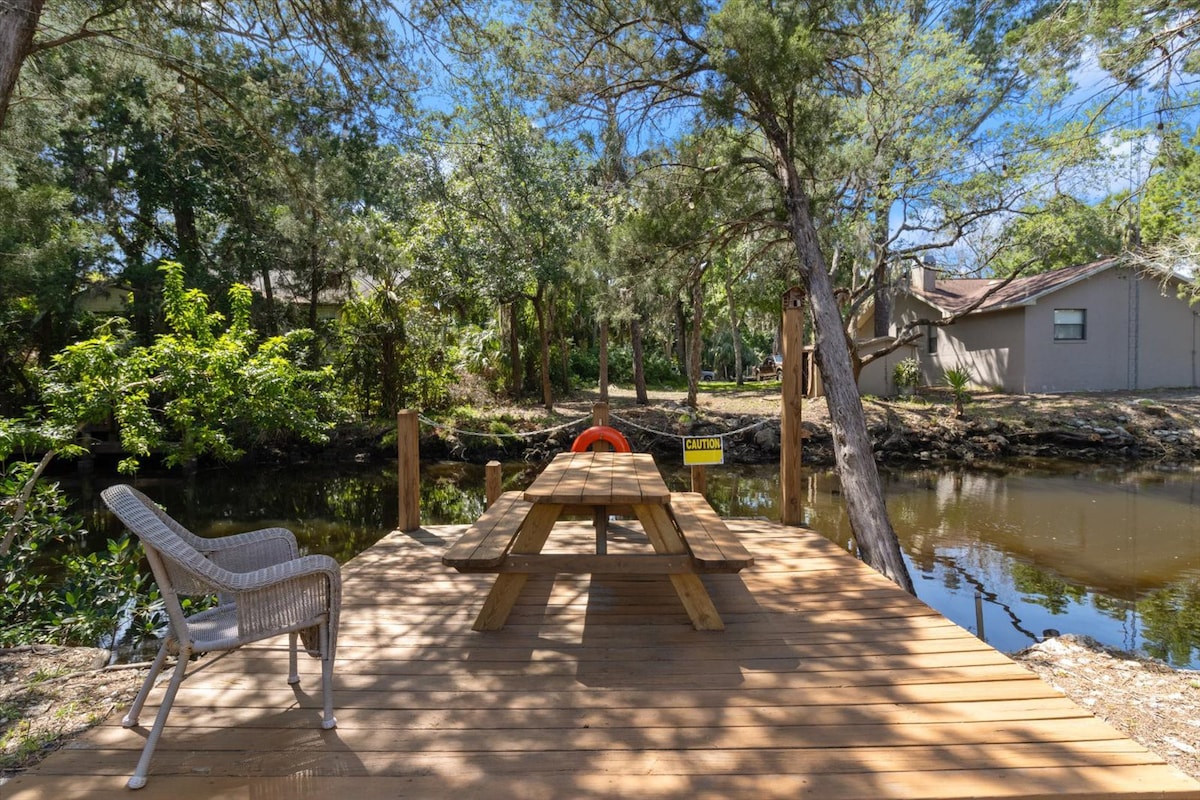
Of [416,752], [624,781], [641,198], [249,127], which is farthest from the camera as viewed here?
[641,198]

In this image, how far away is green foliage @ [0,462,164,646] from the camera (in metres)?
4.66

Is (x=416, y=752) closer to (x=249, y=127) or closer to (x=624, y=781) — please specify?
(x=624, y=781)

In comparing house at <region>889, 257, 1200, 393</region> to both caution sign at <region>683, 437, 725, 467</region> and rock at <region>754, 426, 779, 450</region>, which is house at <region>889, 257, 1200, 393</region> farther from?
caution sign at <region>683, 437, 725, 467</region>

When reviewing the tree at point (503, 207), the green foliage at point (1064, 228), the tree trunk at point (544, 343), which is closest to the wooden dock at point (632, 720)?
the tree at point (503, 207)

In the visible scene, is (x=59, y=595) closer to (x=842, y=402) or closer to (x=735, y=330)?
(x=842, y=402)

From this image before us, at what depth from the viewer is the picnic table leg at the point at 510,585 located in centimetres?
343

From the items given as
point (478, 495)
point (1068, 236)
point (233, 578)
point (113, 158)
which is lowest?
point (478, 495)

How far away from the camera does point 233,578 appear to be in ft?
7.68

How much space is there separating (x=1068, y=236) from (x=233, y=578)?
629 inches

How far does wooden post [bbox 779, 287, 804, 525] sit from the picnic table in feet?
6.36

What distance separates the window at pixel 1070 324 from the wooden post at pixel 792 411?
17.2 m

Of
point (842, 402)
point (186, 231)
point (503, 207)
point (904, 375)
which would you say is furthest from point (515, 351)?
point (842, 402)

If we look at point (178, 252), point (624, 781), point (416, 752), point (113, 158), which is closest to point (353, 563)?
point (416, 752)

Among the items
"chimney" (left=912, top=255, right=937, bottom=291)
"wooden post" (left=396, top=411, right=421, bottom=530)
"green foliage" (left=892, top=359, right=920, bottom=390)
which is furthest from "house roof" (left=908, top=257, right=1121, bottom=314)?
"wooden post" (left=396, top=411, right=421, bottom=530)
